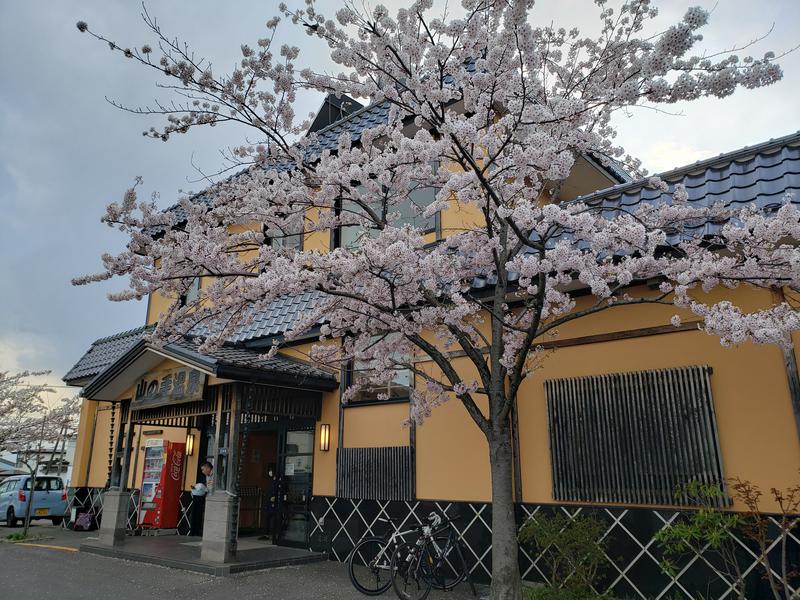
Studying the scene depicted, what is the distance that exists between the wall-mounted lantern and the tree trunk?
5.02 m

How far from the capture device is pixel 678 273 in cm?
562

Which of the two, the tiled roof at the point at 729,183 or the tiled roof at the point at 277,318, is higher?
the tiled roof at the point at 729,183

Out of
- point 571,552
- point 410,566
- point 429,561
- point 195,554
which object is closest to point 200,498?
point 195,554

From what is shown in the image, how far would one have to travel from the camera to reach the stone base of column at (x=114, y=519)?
415 inches

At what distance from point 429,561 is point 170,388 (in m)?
5.94

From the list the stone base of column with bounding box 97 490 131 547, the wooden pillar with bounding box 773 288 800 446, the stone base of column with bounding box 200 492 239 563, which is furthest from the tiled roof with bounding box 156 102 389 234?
the wooden pillar with bounding box 773 288 800 446

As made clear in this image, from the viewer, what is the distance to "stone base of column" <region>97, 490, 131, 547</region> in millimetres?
10547

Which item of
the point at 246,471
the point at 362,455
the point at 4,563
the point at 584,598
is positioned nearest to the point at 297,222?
→ the point at 362,455

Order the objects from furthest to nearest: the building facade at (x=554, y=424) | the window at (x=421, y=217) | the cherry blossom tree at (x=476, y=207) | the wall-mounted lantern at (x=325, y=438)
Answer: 1. the wall-mounted lantern at (x=325, y=438)
2. the window at (x=421, y=217)
3. the building facade at (x=554, y=424)
4. the cherry blossom tree at (x=476, y=207)

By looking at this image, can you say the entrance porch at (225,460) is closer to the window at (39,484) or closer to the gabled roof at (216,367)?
the gabled roof at (216,367)

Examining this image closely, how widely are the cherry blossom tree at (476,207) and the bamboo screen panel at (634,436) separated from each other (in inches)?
35.0

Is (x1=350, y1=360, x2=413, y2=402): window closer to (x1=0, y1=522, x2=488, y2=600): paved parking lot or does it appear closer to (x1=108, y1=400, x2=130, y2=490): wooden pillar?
(x1=0, y1=522, x2=488, y2=600): paved parking lot

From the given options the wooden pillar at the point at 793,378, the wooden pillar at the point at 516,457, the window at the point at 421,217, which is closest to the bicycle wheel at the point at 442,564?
the wooden pillar at the point at 516,457

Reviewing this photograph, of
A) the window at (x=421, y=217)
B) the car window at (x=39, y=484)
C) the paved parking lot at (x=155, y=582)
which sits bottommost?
the paved parking lot at (x=155, y=582)
